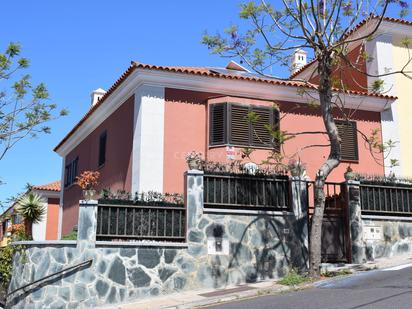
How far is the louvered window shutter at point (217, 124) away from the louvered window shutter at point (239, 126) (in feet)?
0.83

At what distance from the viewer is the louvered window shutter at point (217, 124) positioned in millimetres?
16328

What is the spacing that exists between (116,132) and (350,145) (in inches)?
322

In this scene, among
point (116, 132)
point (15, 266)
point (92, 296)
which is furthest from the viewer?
point (116, 132)

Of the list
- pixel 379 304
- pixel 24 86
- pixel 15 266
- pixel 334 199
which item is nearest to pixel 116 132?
pixel 24 86

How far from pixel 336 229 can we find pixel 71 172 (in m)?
13.9

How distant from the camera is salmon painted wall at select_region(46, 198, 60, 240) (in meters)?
28.4

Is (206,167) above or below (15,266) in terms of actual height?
above

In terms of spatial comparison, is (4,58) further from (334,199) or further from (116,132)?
(334,199)

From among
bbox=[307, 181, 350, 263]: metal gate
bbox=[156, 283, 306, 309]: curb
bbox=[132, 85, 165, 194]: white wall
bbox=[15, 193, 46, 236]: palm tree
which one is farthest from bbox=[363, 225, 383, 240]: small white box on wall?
bbox=[15, 193, 46, 236]: palm tree

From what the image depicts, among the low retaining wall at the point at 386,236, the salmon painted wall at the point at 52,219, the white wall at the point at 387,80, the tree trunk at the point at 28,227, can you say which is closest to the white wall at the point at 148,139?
the tree trunk at the point at 28,227

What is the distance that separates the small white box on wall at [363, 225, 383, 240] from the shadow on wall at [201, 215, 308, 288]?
1823 mm

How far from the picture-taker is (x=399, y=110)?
1916cm

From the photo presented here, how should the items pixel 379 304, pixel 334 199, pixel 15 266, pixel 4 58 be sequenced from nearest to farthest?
pixel 379 304
pixel 15 266
pixel 334 199
pixel 4 58

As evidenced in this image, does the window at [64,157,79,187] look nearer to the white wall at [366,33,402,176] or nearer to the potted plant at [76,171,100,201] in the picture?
the potted plant at [76,171,100,201]
